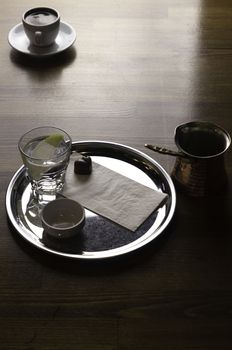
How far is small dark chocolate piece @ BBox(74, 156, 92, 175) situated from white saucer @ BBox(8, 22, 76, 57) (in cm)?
39

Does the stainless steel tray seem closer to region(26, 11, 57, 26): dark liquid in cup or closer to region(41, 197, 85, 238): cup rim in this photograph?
region(41, 197, 85, 238): cup rim

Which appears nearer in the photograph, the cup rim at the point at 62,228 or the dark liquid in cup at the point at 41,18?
the cup rim at the point at 62,228

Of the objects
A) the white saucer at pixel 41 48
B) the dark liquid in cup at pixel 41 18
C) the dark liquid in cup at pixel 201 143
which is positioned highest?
the dark liquid in cup at pixel 41 18

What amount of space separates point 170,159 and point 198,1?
1.99 feet

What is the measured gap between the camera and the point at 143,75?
1.15 meters

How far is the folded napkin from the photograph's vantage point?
32.7 inches

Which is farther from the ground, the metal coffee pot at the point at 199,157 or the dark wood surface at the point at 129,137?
the metal coffee pot at the point at 199,157

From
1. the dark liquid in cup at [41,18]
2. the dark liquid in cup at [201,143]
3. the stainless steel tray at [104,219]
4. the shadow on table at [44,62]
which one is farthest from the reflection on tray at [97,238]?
the dark liquid in cup at [41,18]

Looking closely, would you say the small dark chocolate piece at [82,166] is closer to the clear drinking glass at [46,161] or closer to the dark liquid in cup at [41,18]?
the clear drinking glass at [46,161]

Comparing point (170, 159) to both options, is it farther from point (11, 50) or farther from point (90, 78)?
point (11, 50)

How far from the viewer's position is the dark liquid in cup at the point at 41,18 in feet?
3.97

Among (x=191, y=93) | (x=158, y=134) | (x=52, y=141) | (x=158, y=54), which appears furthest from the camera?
(x=158, y=54)

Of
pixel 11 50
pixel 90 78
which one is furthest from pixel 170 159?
pixel 11 50

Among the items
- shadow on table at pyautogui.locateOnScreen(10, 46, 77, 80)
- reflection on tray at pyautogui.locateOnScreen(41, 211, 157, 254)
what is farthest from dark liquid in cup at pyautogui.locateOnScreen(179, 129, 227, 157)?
shadow on table at pyautogui.locateOnScreen(10, 46, 77, 80)
